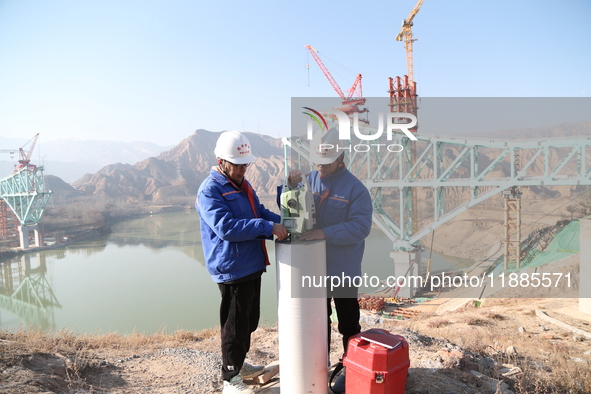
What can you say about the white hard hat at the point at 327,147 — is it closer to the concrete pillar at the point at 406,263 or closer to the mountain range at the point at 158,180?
the concrete pillar at the point at 406,263

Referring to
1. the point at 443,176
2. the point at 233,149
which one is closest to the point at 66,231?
the point at 443,176

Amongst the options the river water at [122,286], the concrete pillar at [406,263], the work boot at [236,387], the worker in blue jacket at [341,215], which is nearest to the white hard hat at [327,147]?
the worker in blue jacket at [341,215]

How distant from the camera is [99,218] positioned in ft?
172

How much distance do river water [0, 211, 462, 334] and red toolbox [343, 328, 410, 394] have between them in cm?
861

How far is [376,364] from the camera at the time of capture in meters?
2.55

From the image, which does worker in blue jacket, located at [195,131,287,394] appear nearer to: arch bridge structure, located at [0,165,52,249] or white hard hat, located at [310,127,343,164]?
white hard hat, located at [310,127,343,164]

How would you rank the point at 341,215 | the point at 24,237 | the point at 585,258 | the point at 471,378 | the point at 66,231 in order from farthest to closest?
1. the point at 66,231
2. the point at 24,237
3. the point at 585,258
4. the point at 471,378
5. the point at 341,215

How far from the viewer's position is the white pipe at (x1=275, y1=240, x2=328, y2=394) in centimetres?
273

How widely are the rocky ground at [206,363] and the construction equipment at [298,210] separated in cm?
178

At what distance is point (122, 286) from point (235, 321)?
84.8ft

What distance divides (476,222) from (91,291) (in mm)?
34502

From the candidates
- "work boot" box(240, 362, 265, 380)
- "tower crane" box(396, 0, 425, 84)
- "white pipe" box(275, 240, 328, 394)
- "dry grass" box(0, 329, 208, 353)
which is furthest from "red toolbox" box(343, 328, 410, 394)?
"tower crane" box(396, 0, 425, 84)

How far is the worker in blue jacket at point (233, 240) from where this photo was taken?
106 inches

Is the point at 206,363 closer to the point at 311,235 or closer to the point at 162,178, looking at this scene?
the point at 311,235
